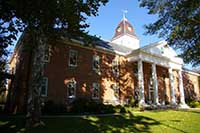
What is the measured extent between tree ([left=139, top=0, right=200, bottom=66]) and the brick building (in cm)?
177

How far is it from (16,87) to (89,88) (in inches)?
322

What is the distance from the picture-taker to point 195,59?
19.5 metres

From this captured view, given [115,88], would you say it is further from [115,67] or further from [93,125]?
[93,125]

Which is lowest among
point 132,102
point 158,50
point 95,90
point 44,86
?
point 132,102

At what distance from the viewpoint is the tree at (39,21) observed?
42.6 ft

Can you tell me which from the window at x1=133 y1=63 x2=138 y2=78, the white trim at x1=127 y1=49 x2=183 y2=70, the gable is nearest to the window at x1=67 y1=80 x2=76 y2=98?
the white trim at x1=127 y1=49 x2=183 y2=70

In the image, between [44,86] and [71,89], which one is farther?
[71,89]

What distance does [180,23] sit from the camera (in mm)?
17250

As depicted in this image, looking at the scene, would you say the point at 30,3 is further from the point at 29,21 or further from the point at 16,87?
the point at 16,87

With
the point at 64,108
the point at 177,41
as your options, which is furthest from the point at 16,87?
the point at 177,41

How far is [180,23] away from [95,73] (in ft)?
38.9

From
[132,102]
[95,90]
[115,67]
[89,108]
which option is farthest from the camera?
[115,67]

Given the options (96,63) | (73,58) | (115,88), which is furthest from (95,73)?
(115,88)

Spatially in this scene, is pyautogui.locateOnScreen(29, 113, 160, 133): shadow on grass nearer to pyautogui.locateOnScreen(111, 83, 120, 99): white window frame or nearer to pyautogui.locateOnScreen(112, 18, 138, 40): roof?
pyautogui.locateOnScreen(111, 83, 120, 99): white window frame
